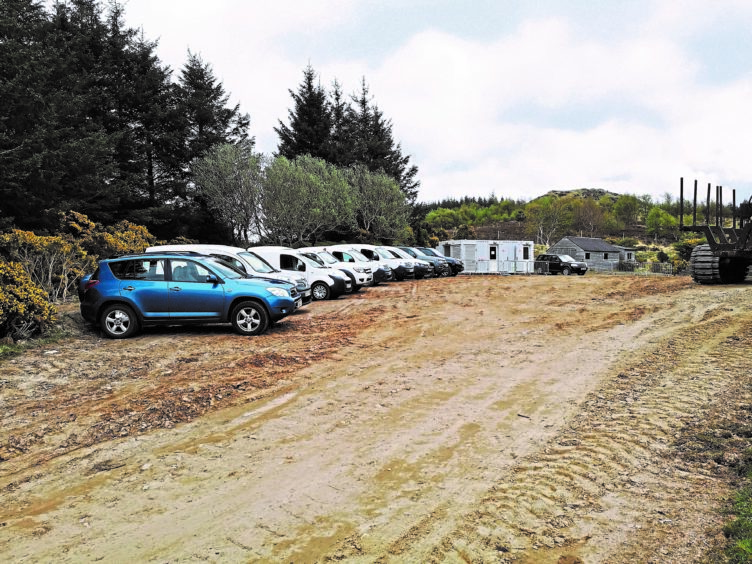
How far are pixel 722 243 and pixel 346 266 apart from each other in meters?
12.0

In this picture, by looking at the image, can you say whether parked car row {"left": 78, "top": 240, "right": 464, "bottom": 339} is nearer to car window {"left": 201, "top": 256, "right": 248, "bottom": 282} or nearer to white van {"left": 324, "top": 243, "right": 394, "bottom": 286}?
car window {"left": 201, "top": 256, "right": 248, "bottom": 282}

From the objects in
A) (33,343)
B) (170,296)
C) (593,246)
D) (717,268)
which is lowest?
(33,343)

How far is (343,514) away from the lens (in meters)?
3.54

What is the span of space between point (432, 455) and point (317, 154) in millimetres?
41805

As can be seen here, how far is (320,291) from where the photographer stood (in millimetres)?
15945

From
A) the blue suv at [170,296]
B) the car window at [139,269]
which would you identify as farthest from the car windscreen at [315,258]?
the car window at [139,269]

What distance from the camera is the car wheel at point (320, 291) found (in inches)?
624

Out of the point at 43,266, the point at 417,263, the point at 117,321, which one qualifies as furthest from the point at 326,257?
the point at 117,321

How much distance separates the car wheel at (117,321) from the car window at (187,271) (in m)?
1.07

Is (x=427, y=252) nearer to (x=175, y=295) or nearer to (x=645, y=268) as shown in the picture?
(x=175, y=295)

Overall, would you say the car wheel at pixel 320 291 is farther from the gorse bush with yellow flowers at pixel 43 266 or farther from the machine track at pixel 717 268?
the machine track at pixel 717 268

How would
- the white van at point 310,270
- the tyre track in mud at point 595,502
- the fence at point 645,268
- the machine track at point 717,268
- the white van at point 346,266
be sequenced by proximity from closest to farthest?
the tyre track in mud at point 595,502, the white van at point 310,270, the machine track at point 717,268, the white van at point 346,266, the fence at point 645,268

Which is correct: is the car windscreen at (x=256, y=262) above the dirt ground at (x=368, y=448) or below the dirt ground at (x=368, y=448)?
above

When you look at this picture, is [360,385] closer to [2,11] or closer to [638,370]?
[638,370]
